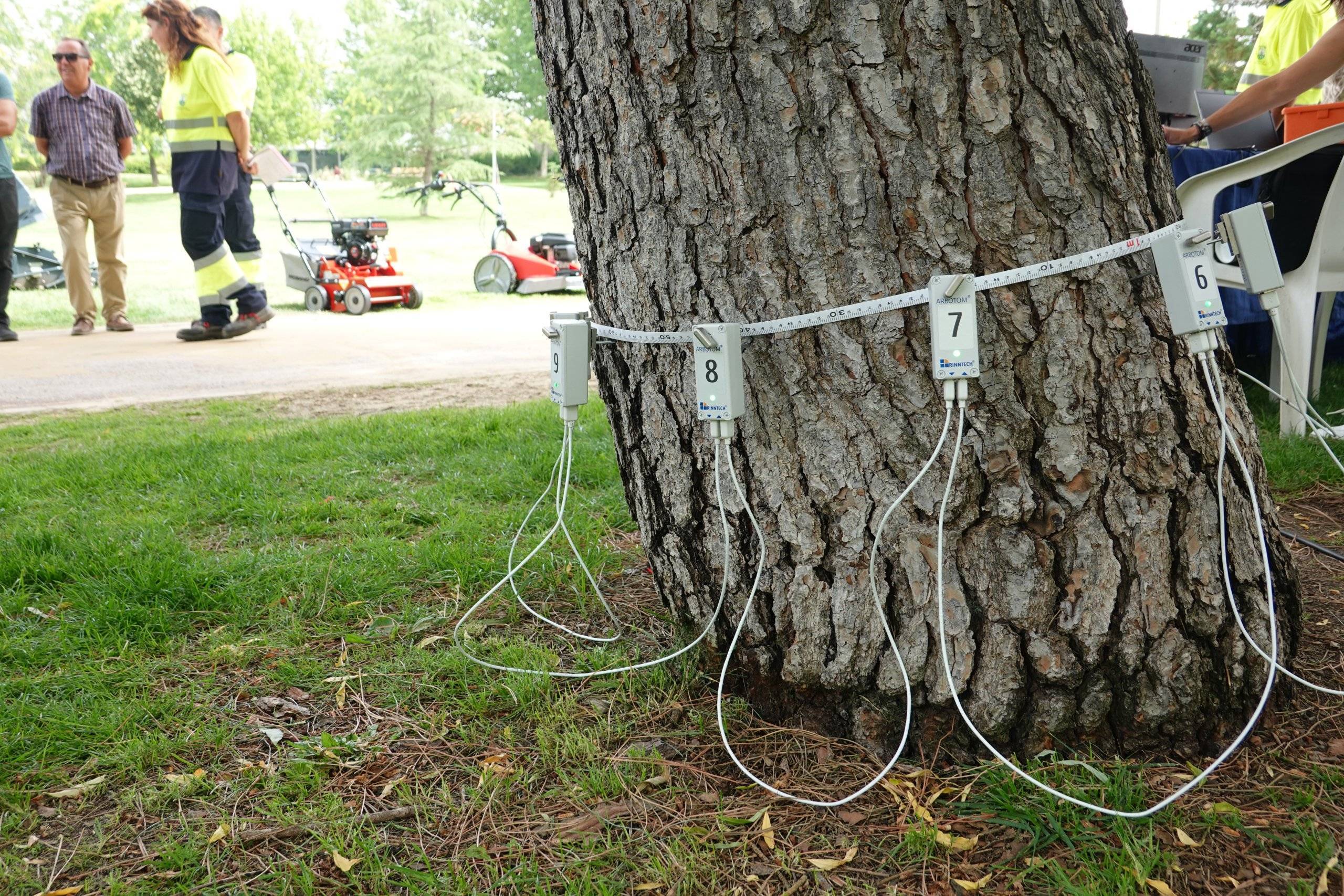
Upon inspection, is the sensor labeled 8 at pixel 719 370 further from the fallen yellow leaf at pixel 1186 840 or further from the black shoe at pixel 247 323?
the black shoe at pixel 247 323

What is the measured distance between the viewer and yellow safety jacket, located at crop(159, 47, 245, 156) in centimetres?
723

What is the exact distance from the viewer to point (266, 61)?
40156mm

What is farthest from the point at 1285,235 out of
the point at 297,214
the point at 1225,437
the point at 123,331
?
the point at 297,214

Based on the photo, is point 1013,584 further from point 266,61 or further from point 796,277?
point 266,61

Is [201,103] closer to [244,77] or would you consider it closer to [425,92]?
[244,77]

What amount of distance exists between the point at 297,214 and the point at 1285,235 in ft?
100

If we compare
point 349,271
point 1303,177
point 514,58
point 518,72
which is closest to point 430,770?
point 1303,177

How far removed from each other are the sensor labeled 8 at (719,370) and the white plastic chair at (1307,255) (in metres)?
2.31

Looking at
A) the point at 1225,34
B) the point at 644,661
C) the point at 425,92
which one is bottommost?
the point at 644,661

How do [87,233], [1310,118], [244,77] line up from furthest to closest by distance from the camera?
[87,233] → [244,77] → [1310,118]

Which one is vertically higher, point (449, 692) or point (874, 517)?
point (874, 517)

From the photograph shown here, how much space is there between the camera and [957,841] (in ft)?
4.87

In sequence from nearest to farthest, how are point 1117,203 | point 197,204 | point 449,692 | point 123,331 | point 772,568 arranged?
point 1117,203
point 772,568
point 449,692
point 197,204
point 123,331

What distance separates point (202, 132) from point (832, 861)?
7558mm
